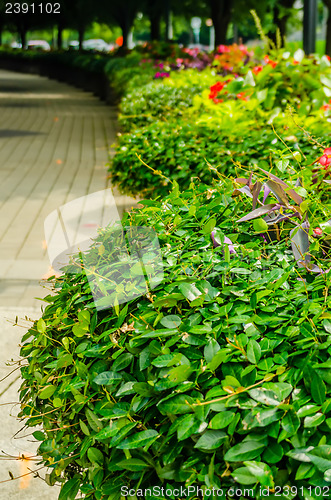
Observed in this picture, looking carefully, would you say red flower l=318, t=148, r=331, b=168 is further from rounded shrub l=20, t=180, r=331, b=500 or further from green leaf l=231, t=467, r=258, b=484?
green leaf l=231, t=467, r=258, b=484

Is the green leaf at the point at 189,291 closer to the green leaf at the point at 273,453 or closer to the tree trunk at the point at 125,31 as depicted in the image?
the green leaf at the point at 273,453

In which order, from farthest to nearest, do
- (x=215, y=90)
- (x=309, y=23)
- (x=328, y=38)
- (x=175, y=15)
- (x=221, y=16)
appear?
(x=175, y=15) < (x=221, y=16) < (x=328, y=38) < (x=309, y=23) < (x=215, y=90)

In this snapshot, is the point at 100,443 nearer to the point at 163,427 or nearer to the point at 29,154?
the point at 163,427

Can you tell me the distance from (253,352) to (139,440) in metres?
0.38

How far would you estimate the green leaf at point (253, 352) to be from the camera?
1555 mm

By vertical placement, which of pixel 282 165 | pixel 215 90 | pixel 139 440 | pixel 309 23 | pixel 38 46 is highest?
pixel 38 46

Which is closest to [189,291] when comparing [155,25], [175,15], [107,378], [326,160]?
[107,378]

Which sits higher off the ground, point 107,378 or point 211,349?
point 211,349

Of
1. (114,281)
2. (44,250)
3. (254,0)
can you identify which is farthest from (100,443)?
(254,0)

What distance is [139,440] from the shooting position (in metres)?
1.56

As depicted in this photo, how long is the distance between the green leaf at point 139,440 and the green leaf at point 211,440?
0.46 feet

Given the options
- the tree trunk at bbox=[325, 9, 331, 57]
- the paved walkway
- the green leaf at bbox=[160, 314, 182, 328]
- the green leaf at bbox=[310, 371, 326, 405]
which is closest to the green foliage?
the paved walkway
